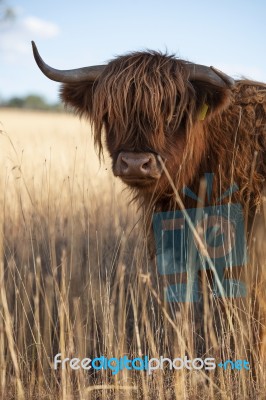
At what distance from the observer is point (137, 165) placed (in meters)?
3.12

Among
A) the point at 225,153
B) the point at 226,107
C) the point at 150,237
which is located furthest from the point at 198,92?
the point at 150,237

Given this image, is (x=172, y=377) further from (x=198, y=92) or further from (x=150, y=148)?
(x=198, y=92)

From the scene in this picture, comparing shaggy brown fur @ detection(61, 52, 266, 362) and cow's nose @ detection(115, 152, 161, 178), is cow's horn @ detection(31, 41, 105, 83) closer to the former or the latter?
shaggy brown fur @ detection(61, 52, 266, 362)

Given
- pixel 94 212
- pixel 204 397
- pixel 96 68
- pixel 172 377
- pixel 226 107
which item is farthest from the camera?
pixel 94 212

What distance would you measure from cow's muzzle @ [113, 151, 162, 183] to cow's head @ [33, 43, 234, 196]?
0.05ft

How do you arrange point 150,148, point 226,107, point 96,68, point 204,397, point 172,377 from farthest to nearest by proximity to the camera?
point 96,68 < point 226,107 < point 150,148 < point 172,377 < point 204,397

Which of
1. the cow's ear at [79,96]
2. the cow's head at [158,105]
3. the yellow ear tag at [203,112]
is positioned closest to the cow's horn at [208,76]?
the cow's head at [158,105]

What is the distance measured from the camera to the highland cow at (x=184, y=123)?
3.44m

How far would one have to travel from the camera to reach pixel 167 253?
154 inches

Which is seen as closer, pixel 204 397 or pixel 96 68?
pixel 204 397

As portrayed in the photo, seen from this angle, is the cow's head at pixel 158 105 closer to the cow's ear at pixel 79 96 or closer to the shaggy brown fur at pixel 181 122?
the shaggy brown fur at pixel 181 122

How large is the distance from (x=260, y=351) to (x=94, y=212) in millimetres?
2006

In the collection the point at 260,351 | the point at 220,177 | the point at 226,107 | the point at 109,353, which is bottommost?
the point at 260,351

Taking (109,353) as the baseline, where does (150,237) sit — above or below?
above
